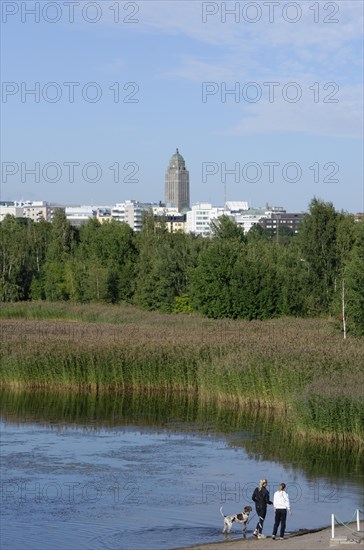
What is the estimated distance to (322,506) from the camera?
23.4 metres

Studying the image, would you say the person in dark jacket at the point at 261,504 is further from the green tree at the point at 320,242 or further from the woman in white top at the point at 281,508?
the green tree at the point at 320,242

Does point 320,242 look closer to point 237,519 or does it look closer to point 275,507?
point 237,519

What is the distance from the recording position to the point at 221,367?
36094 mm

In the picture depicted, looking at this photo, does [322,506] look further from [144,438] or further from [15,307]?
[15,307]

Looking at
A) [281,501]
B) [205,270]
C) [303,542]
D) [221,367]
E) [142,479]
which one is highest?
[205,270]

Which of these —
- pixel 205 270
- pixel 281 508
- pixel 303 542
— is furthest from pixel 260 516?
pixel 205 270

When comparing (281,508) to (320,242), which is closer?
(281,508)

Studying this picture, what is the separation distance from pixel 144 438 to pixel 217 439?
6.71 feet

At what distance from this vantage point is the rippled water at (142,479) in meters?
21.4

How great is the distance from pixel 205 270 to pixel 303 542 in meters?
44.8

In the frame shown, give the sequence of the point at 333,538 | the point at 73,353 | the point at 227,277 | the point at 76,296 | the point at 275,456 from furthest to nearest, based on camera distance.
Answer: the point at 76,296, the point at 227,277, the point at 73,353, the point at 275,456, the point at 333,538

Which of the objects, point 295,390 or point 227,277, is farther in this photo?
point 227,277

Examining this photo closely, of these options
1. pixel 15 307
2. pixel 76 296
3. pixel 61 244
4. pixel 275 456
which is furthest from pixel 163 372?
pixel 61 244

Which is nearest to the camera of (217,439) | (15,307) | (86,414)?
(217,439)
